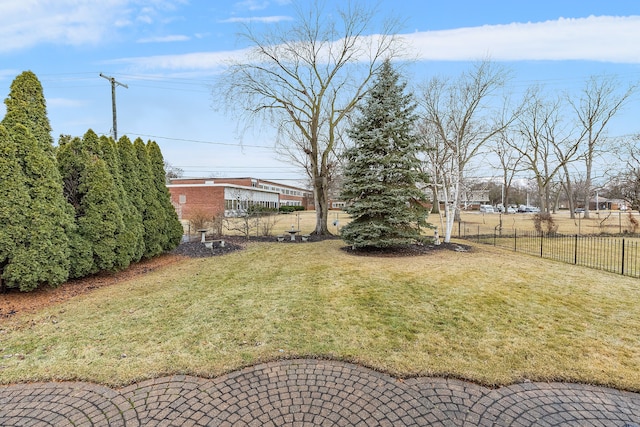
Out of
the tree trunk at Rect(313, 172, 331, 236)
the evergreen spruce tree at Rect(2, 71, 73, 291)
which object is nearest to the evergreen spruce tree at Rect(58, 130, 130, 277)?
the evergreen spruce tree at Rect(2, 71, 73, 291)

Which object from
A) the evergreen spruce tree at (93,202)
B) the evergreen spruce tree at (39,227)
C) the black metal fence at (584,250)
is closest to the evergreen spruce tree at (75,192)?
the evergreen spruce tree at (93,202)

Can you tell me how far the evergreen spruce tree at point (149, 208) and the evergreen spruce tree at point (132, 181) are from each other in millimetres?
166

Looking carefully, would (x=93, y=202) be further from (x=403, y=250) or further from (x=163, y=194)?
(x=403, y=250)

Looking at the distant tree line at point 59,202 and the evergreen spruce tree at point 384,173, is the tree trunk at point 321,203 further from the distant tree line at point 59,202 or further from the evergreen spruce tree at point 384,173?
the distant tree line at point 59,202

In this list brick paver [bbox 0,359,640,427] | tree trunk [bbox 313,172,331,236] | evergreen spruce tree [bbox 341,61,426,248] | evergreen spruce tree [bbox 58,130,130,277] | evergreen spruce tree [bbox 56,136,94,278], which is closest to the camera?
brick paver [bbox 0,359,640,427]

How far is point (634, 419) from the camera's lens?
2484 millimetres

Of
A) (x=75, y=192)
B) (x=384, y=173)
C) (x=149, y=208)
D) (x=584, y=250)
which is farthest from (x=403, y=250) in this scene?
(x=75, y=192)

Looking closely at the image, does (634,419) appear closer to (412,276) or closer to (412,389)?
(412,389)

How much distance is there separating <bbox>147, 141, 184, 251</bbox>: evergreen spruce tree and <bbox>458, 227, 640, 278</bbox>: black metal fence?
11.9 metres

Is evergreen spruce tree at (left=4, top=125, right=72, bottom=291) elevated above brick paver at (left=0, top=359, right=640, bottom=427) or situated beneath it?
elevated above

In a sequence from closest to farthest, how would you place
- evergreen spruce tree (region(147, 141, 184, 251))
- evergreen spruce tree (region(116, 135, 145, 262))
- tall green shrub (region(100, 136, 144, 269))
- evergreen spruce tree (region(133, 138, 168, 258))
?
tall green shrub (region(100, 136, 144, 269)) → evergreen spruce tree (region(116, 135, 145, 262)) → evergreen spruce tree (region(133, 138, 168, 258)) → evergreen spruce tree (region(147, 141, 184, 251))

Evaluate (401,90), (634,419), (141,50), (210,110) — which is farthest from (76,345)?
(210,110)

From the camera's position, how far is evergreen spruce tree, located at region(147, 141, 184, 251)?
9.65 metres

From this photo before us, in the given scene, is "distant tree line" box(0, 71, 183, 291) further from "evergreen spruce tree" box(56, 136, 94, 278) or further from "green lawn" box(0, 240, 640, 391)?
"green lawn" box(0, 240, 640, 391)
